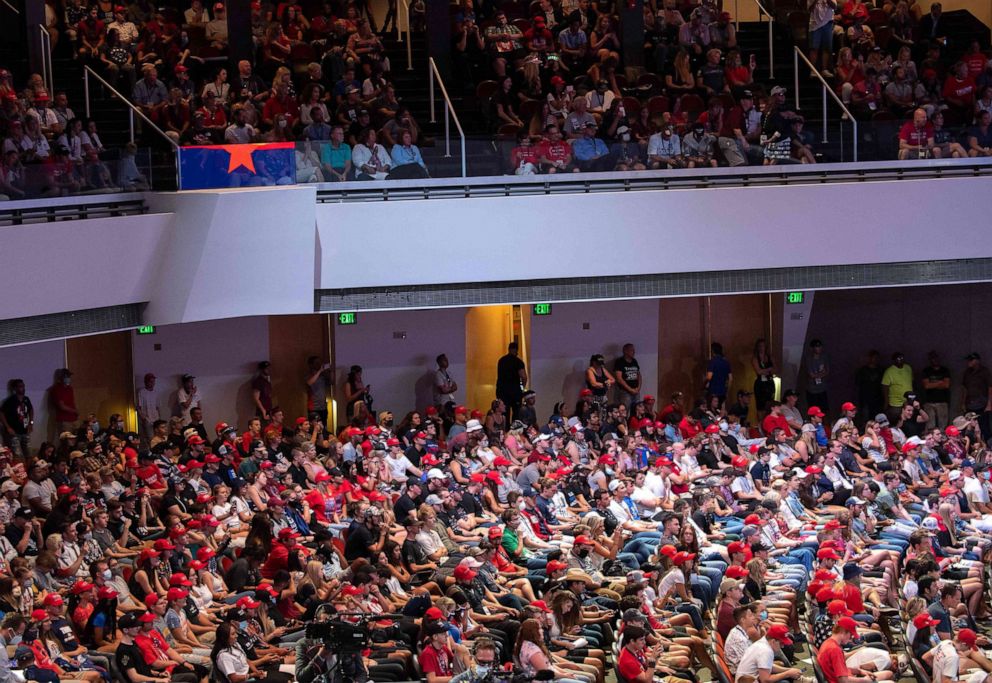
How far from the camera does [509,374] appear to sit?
21.0 m

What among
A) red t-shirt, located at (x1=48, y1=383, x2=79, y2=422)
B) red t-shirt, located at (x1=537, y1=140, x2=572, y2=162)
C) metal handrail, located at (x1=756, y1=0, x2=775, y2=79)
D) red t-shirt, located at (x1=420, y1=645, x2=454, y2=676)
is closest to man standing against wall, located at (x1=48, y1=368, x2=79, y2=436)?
red t-shirt, located at (x1=48, y1=383, x2=79, y2=422)

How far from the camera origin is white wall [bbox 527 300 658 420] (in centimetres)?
2198

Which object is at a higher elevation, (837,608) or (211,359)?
(211,359)

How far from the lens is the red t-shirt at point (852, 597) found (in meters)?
12.9

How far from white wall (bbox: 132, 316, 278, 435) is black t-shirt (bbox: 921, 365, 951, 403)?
9.70m

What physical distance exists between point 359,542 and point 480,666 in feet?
11.6

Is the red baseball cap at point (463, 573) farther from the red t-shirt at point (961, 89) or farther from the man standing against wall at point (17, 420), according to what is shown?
the red t-shirt at point (961, 89)

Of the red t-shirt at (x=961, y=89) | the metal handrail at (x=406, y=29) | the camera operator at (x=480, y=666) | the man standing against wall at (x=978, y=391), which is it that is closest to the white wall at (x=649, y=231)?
the red t-shirt at (x=961, y=89)

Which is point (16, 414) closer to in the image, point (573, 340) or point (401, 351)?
point (401, 351)

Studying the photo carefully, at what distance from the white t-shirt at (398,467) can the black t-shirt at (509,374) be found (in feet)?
11.5

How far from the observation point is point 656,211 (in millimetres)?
18328

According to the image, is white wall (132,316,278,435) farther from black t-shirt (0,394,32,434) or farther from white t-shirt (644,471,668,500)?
white t-shirt (644,471,668,500)

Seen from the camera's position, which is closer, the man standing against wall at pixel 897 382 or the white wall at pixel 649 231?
the white wall at pixel 649 231

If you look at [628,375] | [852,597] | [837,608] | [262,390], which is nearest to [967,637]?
[837,608]
